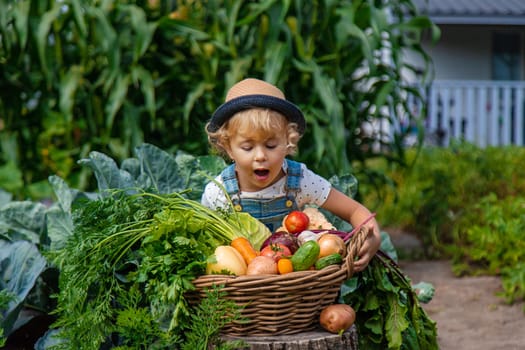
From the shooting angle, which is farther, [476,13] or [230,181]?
[476,13]

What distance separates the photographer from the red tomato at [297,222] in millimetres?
2385

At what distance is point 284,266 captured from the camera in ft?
6.91

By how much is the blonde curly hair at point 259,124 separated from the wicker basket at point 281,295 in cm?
46

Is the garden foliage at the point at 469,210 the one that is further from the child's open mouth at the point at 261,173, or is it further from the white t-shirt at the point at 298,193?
the child's open mouth at the point at 261,173

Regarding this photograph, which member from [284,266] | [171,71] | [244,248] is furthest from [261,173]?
[171,71]

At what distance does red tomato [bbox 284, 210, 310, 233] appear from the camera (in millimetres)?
2385

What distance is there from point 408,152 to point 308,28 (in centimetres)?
400

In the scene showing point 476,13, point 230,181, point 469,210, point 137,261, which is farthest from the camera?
point 476,13

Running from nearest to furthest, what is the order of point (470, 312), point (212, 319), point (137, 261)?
point (212, 319), point (137, 261), point (470, 312)

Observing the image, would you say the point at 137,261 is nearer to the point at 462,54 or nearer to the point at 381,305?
the point at 381,305

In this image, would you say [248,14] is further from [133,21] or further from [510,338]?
[510,338]

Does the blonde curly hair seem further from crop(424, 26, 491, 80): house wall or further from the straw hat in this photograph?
crop(424, 26, 491, 80): house wall

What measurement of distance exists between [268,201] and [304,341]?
2.06 feet

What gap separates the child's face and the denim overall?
0.43ft
